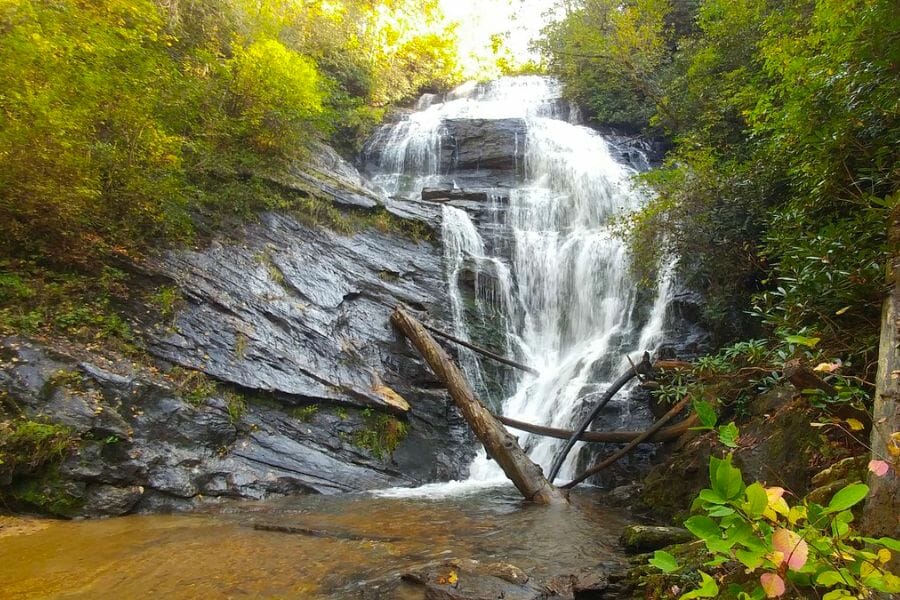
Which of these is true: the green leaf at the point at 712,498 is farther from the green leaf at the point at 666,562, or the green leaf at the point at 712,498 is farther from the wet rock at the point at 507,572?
the wet rock at the point at 507,572

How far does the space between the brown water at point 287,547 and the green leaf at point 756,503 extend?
2501 millimetres

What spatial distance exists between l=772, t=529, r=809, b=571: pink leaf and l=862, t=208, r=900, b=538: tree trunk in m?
0.73

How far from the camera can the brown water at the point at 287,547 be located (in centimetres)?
330

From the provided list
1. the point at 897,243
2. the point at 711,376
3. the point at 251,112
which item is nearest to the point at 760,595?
the point at 897,243

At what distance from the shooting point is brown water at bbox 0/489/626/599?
3.30 meters

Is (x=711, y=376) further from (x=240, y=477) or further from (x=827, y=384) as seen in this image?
(x=240, y=477)

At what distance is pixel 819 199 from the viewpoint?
455 cm

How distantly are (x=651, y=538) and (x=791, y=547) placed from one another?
129 inches

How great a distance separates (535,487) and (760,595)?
4.89 meters

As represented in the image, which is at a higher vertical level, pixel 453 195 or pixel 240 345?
pixel 453 195

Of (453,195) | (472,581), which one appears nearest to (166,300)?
(472,581)

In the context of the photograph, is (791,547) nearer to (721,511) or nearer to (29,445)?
(721,511)

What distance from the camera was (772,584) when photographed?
1216 millimetres

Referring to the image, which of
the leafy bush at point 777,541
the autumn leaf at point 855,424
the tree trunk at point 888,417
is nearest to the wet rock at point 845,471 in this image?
the tree trunk at point 888,417
